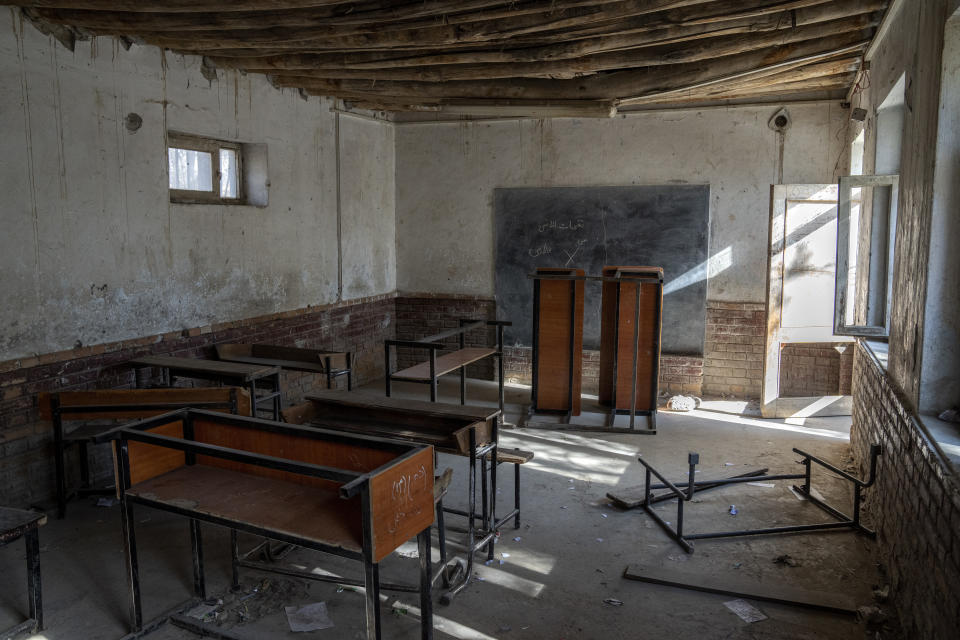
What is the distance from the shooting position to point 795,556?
4012 mm

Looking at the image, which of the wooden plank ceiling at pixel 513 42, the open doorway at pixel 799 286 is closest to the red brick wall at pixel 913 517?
the open doorway at pixel 799 286

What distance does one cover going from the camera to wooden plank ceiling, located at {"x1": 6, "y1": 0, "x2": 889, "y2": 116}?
448cm

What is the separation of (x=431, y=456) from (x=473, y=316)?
5698mm

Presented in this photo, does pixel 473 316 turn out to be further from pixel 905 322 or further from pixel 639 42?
pixel 905 322

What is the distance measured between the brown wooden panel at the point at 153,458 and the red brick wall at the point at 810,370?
22.6ft

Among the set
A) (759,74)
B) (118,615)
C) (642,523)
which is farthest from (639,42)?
(118,615)

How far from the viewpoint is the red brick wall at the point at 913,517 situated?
2.51 metres

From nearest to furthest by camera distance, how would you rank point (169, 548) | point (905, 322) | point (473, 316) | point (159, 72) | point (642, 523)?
point (905, 322), point (169, 548), point (642, 523), point (159, 72), point (473, 316)

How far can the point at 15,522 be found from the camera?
3078 mm

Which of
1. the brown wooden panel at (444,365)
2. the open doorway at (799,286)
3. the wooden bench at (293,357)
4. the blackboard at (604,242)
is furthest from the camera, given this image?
the blackboard at (604,242)

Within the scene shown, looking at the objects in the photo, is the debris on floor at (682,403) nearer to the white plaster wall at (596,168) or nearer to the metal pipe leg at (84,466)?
the white plaster wall at (596,168)

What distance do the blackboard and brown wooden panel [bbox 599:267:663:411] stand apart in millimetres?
1103

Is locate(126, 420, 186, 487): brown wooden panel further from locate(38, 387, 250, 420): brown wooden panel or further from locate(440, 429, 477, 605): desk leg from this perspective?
locate(440, 429, 477, 605): desk leg

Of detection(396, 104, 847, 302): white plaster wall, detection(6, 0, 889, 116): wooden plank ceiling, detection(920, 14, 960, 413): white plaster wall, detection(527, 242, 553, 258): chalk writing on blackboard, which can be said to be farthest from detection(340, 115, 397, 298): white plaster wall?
detection(920, 14, 960, 413): white plaster wall
